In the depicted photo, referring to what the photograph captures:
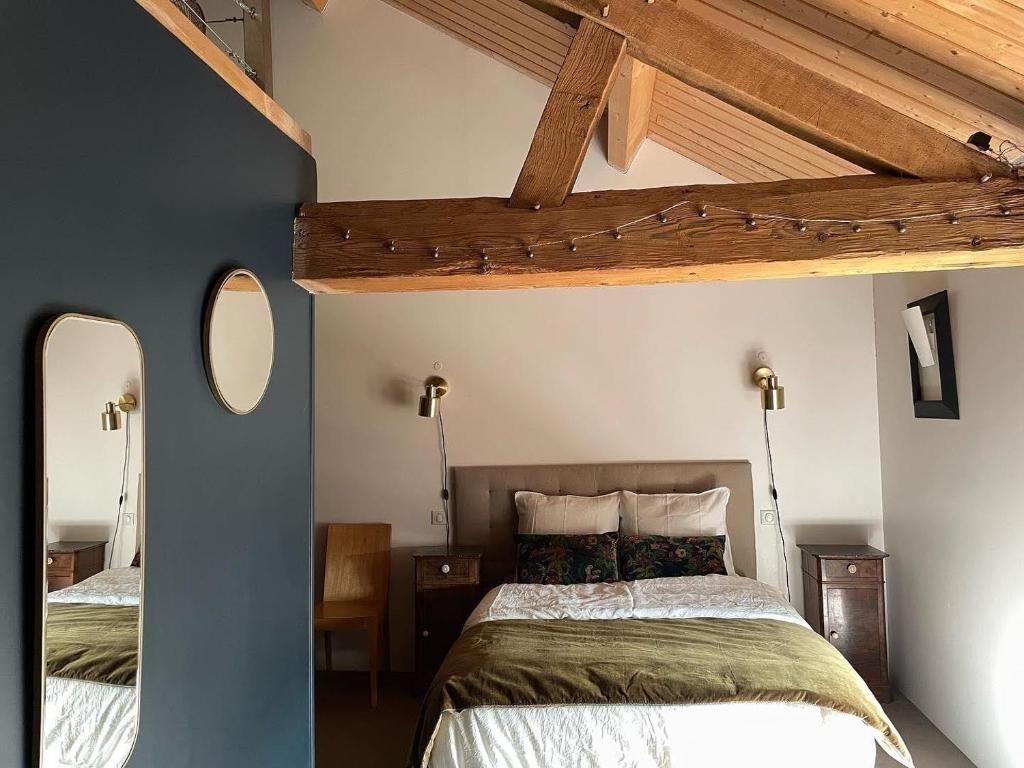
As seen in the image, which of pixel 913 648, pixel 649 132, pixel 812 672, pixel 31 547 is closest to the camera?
pixel 31 547

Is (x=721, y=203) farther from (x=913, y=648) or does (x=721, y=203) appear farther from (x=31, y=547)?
(x=913, y=648)

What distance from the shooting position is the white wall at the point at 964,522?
10.4 feet

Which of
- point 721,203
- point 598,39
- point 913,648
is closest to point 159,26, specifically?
point 598,39

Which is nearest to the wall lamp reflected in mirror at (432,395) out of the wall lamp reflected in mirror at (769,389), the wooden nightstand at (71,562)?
the wall lamp reflected in mirror at (769,389)

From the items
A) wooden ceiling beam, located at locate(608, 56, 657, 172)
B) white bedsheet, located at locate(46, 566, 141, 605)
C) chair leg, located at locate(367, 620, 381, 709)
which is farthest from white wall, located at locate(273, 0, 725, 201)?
white bedsheet, located at locate(46, 566, 141, 605)

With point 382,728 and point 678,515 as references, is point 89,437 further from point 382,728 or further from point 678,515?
point 678,515

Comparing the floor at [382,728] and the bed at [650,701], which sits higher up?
the bed at [650,701]

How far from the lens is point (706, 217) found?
2488 millimetres

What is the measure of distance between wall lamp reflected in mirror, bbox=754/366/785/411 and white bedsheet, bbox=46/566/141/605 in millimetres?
3770

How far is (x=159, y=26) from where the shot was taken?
1.69 metres

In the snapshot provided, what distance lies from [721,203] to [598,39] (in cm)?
63

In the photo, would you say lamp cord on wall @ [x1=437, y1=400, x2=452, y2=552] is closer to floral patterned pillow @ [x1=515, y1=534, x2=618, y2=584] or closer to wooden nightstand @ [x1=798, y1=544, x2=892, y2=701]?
floral patterned pillow @ [x1=515, y1=534, x2=618, y2=584]

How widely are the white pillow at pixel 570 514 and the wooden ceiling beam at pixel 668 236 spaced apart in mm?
2185

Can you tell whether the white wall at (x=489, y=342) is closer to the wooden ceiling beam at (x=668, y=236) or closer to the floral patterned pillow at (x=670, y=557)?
the floral patterned pillow at (x=670, y=557)
